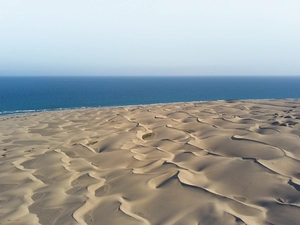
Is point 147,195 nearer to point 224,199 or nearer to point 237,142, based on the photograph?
point 224,199

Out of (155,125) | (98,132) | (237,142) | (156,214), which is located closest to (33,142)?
(98,132)

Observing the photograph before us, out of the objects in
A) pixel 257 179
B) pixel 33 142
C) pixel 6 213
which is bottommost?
pixel 33 142

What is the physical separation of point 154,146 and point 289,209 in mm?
7587

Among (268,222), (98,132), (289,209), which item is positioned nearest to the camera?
(268,222)

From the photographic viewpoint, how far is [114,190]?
28.5 ft

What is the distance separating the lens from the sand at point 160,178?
6.88 metres

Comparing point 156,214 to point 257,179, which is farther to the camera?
point 257,179

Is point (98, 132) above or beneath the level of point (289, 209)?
beneath

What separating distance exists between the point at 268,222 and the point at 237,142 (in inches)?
247

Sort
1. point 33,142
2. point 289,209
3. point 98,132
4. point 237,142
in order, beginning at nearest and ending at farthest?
point 289,209 < point 237,142 < point 33,142 < point 98,132

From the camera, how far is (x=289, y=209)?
6.56 metres

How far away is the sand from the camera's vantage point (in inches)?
271

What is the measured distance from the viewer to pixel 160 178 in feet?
29.5

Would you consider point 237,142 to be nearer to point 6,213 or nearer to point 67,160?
point 67,160
